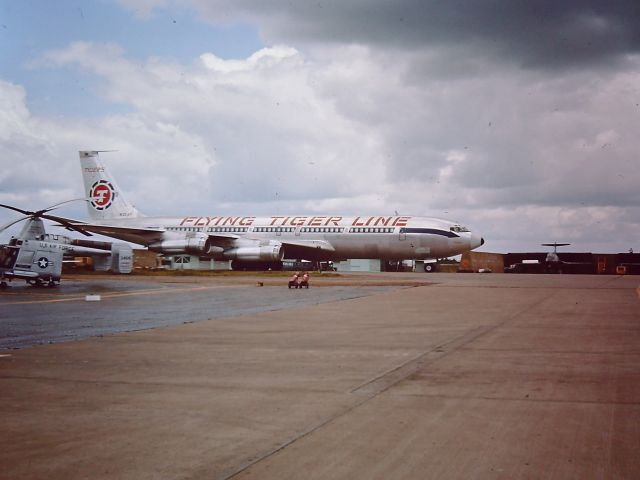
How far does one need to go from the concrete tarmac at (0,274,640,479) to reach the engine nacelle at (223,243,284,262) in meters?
36.6

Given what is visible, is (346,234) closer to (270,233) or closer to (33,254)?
(270,233)

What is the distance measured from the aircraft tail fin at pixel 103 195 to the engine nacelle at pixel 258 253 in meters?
13.0

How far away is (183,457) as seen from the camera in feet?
15.0

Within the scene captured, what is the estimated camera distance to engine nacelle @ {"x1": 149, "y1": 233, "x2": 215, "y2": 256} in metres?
48.7

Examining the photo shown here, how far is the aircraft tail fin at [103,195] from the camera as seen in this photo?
188 ft

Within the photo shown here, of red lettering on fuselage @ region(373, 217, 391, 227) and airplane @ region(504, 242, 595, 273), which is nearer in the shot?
red lettering on fuselage @ region(373, 217, 391, 227)

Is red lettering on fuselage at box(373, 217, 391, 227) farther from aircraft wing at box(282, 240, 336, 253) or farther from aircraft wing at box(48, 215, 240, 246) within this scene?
aircraft wing at box(48, 215, 240, 246)

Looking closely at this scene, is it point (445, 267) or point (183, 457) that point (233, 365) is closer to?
point (183, 457)

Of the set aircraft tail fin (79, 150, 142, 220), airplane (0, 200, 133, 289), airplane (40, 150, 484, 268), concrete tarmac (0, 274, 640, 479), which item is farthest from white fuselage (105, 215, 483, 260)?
concrete tarmac (0, 274, 640, 479)

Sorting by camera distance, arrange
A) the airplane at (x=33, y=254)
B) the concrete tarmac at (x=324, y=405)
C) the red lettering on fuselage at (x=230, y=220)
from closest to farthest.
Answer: the concrete tarmac at (x=324, y=405)
the airplane at (x=33, y=254)
the red lettering on fuselage at (x=230, y=220)

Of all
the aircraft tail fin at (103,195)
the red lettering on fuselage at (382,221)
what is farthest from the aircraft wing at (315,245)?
the aircraft tail fin at (103,195)

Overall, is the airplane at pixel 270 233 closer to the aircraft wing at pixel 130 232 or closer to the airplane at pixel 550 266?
the aircraft wing at pixel 130 232

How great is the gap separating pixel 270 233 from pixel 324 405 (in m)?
48.1

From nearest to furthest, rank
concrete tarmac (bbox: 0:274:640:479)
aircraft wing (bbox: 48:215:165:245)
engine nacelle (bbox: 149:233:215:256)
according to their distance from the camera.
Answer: concrete tarmac (bbox: 0:274:640:479) < engine nacelle (bbox: 149:233:215:256) < aircraft wing (bbox: 48:215:165:245)
